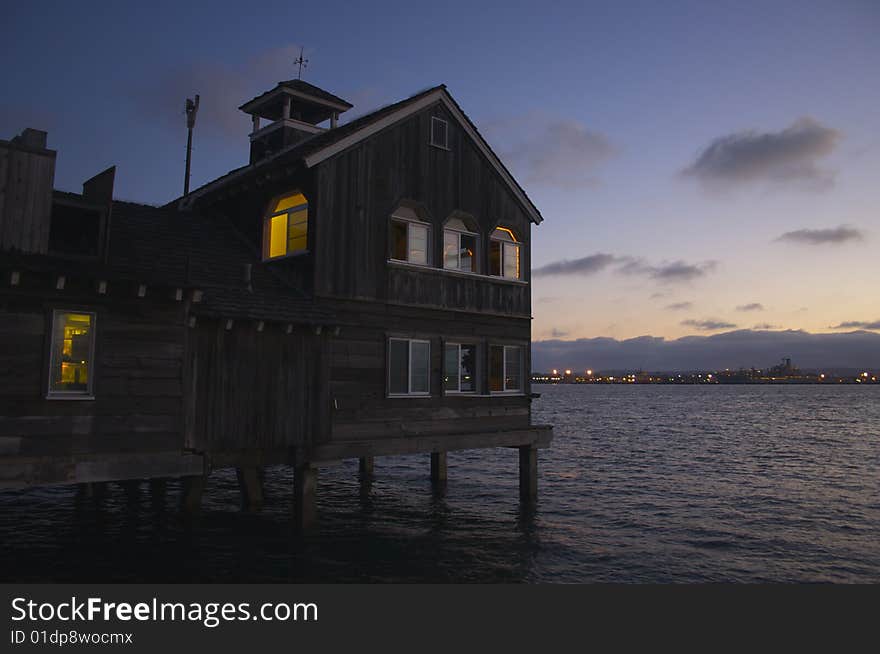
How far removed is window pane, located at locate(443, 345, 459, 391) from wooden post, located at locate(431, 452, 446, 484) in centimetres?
1040

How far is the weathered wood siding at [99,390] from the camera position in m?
13.6

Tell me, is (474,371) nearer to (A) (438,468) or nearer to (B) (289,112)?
(A) (438,468)

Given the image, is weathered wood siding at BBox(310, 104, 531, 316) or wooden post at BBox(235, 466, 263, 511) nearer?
weathered wood siding at BBox(310, 104, 531, 316)

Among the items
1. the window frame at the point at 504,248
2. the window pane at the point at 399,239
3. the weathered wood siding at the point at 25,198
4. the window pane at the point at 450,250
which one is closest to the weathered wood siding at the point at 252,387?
the weathered wood siding at the point at 25,198

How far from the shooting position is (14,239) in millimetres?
13992

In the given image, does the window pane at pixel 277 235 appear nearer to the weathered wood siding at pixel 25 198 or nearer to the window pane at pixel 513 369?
the weathered wood siding at pixel 25 198

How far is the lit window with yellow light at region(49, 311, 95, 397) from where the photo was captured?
1412 cm

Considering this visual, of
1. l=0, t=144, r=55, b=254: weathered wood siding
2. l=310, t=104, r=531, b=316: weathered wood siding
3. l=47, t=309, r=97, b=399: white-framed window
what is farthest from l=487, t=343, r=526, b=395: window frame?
l=0, t=144, r=55, b=254: weathered wood siding

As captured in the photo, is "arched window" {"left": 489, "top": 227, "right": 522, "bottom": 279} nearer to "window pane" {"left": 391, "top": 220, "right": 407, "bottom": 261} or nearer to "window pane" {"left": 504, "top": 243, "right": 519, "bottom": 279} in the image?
"window pane" {"left": 504, "top": 243, "right": 519, "bottom": 279}

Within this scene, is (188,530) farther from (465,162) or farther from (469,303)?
(465,162)

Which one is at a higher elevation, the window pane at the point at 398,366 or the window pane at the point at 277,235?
the window pane at the point at 277,235

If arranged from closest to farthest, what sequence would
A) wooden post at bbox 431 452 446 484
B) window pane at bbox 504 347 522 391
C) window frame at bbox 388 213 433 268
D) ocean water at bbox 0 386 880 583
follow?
ocean water at bbox 0 386 880 583 → window frame at bbox 388 213 433 268 → window pane at bbox 504 347 522 391 → wooden post at bbox 431 452 446 484

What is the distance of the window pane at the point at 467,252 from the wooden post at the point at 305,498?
28.0ft

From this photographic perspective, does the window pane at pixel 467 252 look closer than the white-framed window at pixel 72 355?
No
